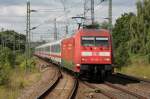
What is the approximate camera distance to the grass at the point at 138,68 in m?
36.1

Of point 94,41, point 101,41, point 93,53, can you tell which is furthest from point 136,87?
point 94,41

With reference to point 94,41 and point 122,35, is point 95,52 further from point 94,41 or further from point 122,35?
point 122,35

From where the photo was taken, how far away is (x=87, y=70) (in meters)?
25.9

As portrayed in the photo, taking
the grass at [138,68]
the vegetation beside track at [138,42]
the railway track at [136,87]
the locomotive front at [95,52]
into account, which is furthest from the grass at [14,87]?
the vegetation beside track at [138,42]

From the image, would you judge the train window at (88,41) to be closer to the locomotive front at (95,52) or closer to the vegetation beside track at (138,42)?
the locomotive front at (95,52)

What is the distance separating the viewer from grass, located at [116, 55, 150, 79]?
118 feet

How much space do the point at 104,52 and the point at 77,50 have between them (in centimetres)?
159

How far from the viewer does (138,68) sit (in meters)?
39.7

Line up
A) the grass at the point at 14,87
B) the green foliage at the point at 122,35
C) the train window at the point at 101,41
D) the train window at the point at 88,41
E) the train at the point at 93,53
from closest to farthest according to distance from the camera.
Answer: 1. the grass at the point at 14,87
2. the train at the point at 93,53
3. the train window at the point at 101,41
4. the train window at the point at 88,41
5. the green foliage at the point at 122,35

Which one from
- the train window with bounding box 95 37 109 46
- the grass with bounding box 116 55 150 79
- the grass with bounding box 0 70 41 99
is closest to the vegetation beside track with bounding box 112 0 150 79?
the grass with bounding box 116 55 150 79

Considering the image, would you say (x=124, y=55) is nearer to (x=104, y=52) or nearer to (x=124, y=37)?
(x=104, y=52)

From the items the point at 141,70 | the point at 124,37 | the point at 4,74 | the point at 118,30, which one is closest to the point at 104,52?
the point at 4,74

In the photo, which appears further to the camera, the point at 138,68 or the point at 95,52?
the point at 138,68

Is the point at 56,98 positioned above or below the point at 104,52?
below
